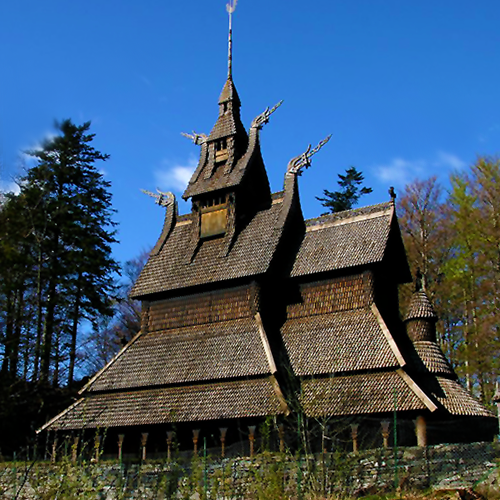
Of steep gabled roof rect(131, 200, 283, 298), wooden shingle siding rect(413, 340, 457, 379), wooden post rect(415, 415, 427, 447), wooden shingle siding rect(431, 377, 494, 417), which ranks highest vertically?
steep gabled roof rect(131, 200, 283, 298)

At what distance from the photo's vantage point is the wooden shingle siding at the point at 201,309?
22.8 m

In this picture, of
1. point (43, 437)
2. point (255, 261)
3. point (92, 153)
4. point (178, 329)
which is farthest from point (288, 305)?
point (92, 153)

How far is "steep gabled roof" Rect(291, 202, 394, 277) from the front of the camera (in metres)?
21.7

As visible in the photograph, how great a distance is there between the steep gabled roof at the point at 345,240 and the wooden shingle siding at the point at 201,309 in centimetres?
198

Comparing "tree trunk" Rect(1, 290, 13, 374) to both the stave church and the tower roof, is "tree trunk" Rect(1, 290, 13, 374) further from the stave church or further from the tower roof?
the tower roof

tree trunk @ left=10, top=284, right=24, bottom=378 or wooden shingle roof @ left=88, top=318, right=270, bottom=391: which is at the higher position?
tree trunk @ left=10, top=284, right=24, bottom=378

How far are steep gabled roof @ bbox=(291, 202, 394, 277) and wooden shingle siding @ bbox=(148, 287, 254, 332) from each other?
1.98 m

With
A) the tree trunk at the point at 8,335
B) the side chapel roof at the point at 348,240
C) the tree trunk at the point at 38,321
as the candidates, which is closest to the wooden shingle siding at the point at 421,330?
the side chapel roof at the point at 348,240

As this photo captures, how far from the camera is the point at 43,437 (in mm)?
24281

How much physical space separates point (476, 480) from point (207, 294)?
12372mm

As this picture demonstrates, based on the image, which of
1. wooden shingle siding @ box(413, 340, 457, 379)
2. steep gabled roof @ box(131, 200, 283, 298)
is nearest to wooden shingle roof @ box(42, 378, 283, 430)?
steep gabled roof @ box(131, 200, 283, 298)

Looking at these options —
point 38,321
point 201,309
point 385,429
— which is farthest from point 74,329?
point 385,429

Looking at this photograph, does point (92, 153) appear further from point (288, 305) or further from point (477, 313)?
point (477, 313)

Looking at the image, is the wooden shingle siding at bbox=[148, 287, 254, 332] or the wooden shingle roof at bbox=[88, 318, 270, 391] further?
the wooden shingle siding at bbox=[148, 287, 254, 332]
